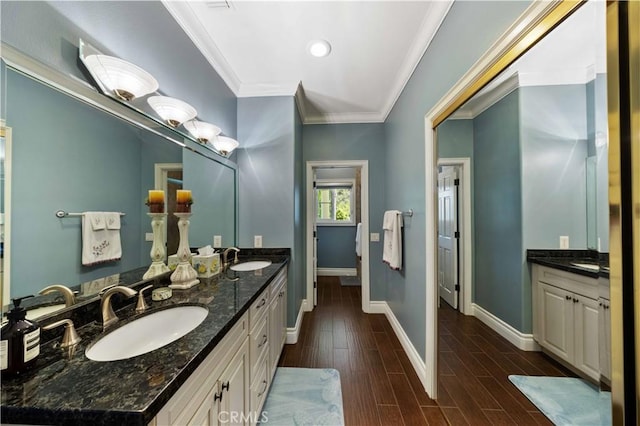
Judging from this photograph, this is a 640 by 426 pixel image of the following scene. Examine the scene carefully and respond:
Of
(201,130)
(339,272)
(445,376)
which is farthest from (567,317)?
(339,272)

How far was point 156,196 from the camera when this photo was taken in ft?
4.35

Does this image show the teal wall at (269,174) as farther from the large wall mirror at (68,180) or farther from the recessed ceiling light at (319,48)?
the large wall mirror at (68,180)

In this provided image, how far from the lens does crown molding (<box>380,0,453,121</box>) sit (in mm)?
1450

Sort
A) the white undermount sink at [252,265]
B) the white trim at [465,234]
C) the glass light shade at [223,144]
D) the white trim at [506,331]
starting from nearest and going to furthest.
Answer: the white trim at [506,331], the white trim at [465,234], the glass light shade at [223,144], the white undermount sink at [252,265]

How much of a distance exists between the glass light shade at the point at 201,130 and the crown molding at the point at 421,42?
5.86ft

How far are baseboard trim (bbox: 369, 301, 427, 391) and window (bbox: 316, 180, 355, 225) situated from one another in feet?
8.10

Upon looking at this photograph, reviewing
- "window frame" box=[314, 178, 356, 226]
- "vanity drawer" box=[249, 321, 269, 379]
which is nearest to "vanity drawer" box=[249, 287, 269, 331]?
"vanity drawer" box=[249, 321, 269, 379]

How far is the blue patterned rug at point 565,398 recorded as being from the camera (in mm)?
825

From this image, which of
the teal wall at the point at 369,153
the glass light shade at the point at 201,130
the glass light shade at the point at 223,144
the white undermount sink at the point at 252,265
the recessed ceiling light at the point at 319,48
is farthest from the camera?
the teal wall at the point at 369,153

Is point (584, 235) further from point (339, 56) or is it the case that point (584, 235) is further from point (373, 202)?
point (373, 202)

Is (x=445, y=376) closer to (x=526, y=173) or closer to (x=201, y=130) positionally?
(x=526, y=173)

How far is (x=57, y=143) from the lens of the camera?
87 centimetres

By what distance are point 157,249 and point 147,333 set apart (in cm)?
53

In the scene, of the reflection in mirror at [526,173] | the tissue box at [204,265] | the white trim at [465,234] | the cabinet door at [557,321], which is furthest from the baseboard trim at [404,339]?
the tissue box at [204,265]
